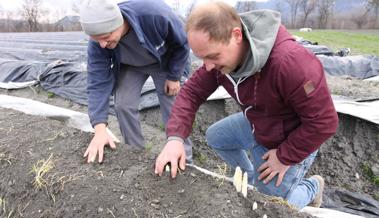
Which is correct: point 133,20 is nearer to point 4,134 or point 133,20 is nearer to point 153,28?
point 153,28

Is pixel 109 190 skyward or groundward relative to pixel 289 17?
skyward

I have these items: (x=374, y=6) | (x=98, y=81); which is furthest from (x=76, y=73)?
(x=374, y=6)

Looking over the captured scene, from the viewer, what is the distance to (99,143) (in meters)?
2.45

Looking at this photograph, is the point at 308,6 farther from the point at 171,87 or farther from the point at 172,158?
the point at 172,158

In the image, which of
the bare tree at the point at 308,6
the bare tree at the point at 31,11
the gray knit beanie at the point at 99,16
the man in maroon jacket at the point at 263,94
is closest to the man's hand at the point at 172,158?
the man in maroon jacket at the point at 263,94

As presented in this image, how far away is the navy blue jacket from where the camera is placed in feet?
8.61

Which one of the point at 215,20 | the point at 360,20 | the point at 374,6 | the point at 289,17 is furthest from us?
the point at 289,17

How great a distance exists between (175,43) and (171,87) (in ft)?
1.21

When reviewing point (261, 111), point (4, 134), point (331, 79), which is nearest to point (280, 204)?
point (261, 111)

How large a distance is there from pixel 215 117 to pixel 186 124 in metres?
2.32

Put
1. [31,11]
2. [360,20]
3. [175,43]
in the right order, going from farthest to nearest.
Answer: [360,20] → [31,11] → [175,43]

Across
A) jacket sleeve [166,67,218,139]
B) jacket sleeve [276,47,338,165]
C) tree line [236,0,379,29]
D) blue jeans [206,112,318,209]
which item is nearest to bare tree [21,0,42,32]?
tree line [236,0,379,29]

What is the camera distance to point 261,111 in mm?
2158

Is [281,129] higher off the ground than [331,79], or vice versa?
[281,129]
